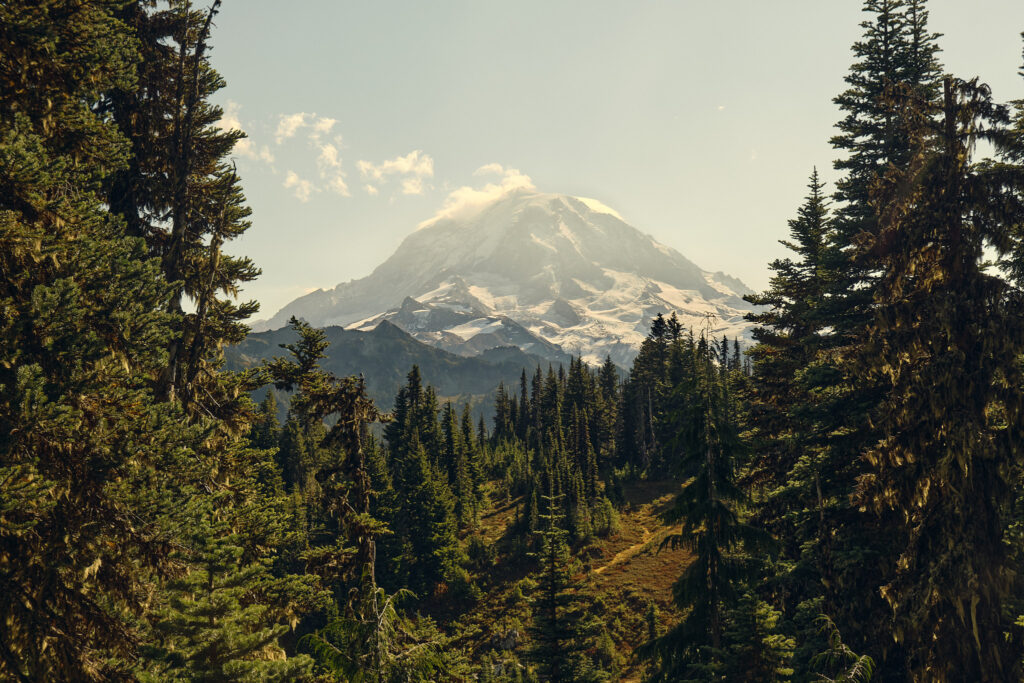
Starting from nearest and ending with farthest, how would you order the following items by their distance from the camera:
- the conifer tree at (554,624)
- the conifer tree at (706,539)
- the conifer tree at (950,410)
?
1. the conifer tree at (950,410)
2. the conifer tree at (706,539)
3. the conifer tree at (554,624)

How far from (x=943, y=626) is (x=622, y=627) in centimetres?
3071

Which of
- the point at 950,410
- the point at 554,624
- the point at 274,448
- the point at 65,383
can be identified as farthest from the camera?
the point at 554,624

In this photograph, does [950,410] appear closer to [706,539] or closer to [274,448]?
[706,539]

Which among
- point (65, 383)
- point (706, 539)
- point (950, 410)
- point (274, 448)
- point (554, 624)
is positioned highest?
point (65, 383)

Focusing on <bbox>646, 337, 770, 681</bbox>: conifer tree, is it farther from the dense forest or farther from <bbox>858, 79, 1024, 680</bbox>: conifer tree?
<bbox>858, 79, 1024, 680</bbox>: conifer tree

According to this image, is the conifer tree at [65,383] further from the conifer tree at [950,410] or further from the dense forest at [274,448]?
the conifer tree at [950,410]

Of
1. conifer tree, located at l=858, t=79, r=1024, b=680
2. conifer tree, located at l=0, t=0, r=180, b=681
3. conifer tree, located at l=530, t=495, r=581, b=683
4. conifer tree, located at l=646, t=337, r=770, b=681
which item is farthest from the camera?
conifer tree, located at l=530, t=495, r=581, b=683

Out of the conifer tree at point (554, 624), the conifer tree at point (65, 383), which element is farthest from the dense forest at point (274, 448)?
the conifer tree at point (554, 624)

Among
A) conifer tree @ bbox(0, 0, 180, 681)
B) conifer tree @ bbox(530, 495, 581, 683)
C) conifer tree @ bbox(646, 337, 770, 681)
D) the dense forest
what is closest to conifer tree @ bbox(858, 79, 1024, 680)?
the dense forest

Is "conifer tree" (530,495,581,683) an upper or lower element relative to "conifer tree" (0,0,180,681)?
lower

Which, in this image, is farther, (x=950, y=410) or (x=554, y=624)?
(x=554, y=624)

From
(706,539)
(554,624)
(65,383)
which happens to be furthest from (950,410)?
(65,383)

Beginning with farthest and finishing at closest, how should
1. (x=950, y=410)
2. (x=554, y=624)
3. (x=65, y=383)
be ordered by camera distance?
1. (x=554, y=624)
2. (x=950, y=410)
3. (x=65, y=383)

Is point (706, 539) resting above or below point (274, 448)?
below
